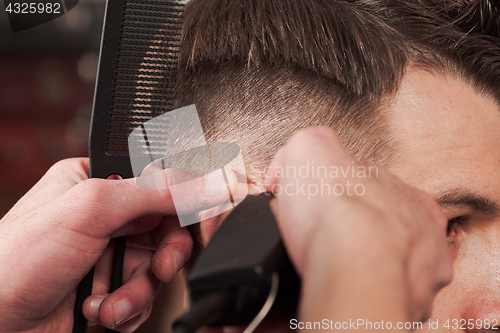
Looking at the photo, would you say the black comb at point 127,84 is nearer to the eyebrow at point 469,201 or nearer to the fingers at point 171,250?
the fingers at point 171,250

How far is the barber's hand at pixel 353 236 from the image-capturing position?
32 centimetres

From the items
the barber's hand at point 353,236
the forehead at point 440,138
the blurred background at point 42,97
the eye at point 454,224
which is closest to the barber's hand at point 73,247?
the barber's hand at point 353,236

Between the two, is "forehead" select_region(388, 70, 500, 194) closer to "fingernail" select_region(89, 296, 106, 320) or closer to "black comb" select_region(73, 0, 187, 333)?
"black comb" select_region(73, 0, 187, 333)

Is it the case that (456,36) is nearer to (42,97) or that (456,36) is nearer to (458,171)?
(458,171)

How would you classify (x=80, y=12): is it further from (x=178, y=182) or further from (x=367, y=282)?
(x=367, y=282)

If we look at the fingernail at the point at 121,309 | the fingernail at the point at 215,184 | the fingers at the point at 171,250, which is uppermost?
the fingernail at the point at 215,184

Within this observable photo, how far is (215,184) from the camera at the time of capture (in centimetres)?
63

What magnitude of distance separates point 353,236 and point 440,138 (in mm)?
425

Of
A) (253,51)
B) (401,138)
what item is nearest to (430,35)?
Answer: (401,138)

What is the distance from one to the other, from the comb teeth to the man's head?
0.03 m

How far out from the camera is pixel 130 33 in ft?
2.37

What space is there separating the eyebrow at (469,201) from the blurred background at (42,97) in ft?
4.23

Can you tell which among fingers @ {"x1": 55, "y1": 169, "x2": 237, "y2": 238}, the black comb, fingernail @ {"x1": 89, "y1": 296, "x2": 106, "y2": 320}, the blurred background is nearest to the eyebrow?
fingers @ {"x1": 55, "y1": 169, "x2": 237, "y2": 238}

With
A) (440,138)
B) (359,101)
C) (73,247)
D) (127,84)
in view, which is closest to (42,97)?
(127,84)
